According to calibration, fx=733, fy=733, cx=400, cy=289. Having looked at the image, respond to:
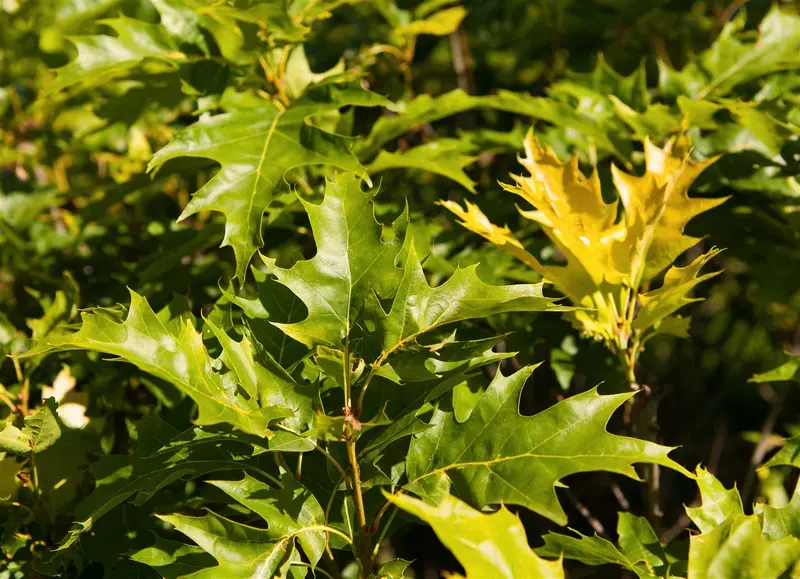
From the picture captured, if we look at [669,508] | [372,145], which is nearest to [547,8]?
[372,145]

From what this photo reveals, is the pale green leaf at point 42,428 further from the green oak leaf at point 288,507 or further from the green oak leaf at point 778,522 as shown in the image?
the green oak leaf at point 778,522

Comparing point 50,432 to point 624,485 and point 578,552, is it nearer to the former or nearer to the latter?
point 578,552

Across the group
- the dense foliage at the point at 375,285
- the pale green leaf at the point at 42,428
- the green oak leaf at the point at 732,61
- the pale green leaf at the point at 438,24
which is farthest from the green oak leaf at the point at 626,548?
the pale green leaf at the point at 438,24

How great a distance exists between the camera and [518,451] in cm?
132

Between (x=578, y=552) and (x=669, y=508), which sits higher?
(x=578, y=552)

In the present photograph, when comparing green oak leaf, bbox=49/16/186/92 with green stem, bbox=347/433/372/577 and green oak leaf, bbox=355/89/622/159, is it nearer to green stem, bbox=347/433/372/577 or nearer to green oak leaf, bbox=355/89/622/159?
green oak leaf, bbox=355/89/622/159

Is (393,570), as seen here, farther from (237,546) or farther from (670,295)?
(670,295)

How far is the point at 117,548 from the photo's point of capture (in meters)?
1.60

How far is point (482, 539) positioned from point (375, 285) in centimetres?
51

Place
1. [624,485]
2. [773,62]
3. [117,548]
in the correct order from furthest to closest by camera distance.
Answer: [624,485], [773,62], [117,548]

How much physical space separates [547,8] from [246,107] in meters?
→ 1.48

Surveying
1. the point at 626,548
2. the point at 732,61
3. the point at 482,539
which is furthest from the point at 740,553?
the point at 732,61

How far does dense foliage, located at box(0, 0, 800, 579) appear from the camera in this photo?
1291mm

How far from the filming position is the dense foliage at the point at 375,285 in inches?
50.8
